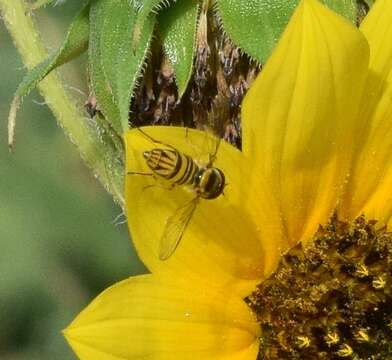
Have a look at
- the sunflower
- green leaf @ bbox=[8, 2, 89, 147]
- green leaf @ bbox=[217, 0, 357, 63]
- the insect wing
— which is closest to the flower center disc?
the sunflower

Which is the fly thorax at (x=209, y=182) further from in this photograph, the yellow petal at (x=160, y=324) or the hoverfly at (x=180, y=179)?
the yellow petal at (x=160, y=324)

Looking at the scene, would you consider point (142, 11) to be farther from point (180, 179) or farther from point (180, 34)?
point (180, 179)

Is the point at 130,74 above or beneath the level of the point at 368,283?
above

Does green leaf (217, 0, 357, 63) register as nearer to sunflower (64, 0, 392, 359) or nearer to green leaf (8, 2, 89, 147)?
sunflower (64, 0, 392, 359)

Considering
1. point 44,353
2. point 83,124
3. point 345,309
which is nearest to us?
point 345,309

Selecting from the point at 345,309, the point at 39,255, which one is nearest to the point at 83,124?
the point at 345,309

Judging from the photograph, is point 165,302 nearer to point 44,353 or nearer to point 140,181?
point 140,181

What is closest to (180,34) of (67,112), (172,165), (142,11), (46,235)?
(142,11)

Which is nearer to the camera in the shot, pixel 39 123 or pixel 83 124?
pixel 83 124
